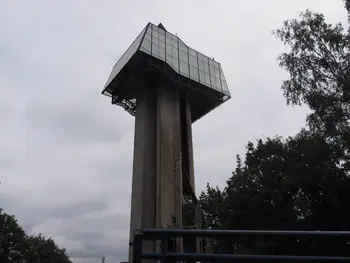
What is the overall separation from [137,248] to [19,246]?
4978 centimetres

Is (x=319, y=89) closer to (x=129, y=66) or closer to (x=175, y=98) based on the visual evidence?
(x=175, y=98)

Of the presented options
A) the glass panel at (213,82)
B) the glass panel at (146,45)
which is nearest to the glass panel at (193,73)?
the glass panel at (213,82)

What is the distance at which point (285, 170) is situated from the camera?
86.9 ft

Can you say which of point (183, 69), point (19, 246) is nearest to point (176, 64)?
point (183, 69)

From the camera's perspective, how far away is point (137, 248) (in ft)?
9.61

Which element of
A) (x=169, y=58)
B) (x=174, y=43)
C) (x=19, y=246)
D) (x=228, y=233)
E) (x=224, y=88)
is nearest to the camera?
(x=228, y=233)

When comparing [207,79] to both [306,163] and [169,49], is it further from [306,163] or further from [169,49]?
[306,163]

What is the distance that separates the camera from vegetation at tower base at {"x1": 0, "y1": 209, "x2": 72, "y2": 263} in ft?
145

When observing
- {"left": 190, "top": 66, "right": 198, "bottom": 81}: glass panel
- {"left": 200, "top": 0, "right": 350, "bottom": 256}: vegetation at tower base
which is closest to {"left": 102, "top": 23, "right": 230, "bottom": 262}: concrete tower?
{"left": 190, "top": 66, "right": 198, "bottom": 81}: glass panel

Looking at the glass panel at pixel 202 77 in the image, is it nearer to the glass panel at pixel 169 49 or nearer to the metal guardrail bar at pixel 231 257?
the glass panel at pixel 169 49

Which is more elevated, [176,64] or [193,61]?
[193,61]

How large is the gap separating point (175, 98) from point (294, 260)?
2549 cm

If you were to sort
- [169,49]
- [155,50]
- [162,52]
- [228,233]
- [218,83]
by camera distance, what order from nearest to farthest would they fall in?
1. [228,233]
2. [155,50]
3. [162,52]
4. [169,49]
5. [218,83]

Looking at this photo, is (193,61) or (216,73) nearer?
(193,61)
